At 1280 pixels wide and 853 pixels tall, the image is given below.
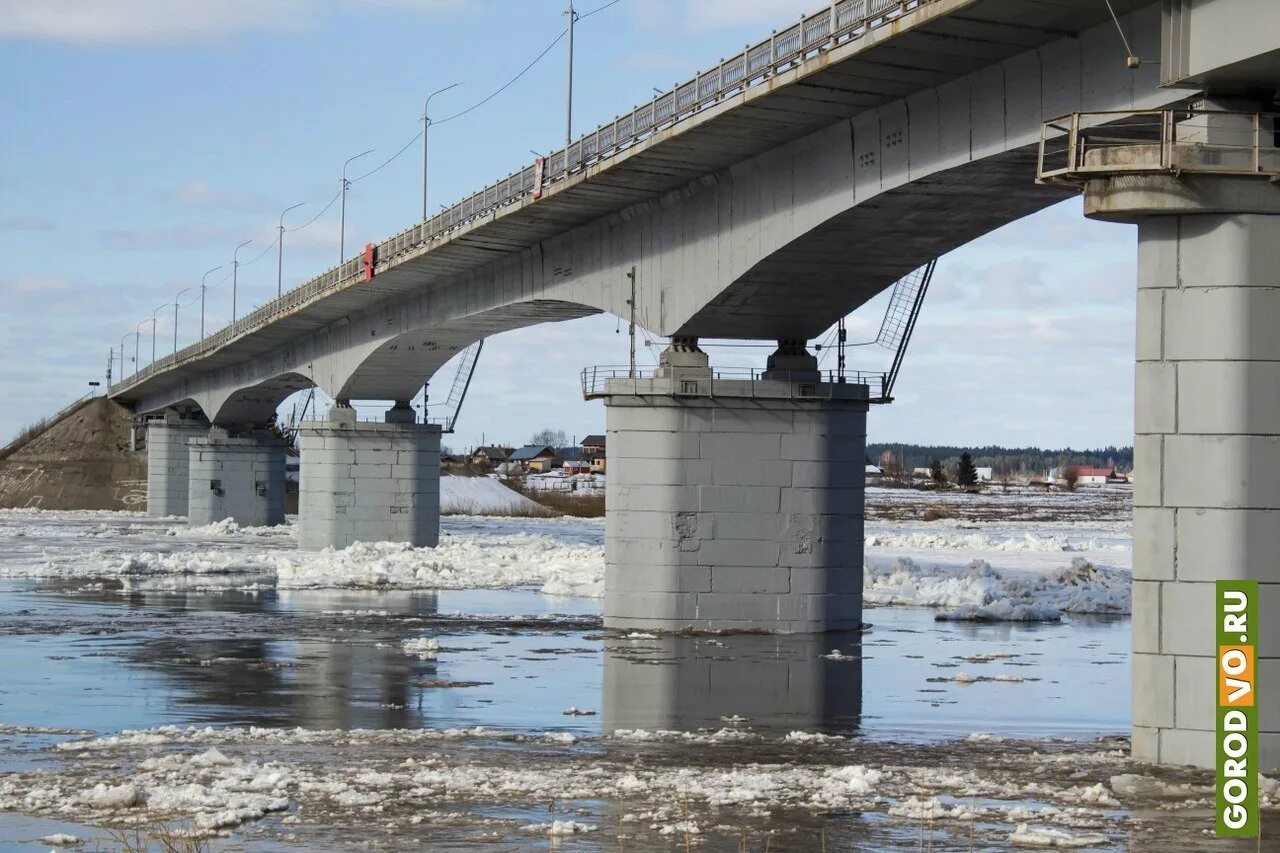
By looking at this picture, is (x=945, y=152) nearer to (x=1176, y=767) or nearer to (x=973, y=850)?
(x=1176, y=767)

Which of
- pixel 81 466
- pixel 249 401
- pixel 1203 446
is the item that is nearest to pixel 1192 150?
pixel 1203 446

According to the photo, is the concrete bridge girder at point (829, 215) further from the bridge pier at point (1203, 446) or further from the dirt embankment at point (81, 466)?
the dirt embankment at point (81, 466)

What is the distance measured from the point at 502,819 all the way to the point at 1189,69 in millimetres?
10201

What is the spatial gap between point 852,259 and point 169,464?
7725 centimetres

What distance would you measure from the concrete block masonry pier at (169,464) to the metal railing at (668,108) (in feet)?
167

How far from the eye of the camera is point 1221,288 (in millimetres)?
17203

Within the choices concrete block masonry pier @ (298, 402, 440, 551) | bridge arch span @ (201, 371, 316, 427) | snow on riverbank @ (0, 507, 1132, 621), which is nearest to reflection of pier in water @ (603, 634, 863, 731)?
snow on riverbank @ (0, 507, 1132, 621)

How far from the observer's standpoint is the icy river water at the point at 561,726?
13531mm

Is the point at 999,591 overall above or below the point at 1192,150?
below

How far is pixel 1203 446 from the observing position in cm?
1722

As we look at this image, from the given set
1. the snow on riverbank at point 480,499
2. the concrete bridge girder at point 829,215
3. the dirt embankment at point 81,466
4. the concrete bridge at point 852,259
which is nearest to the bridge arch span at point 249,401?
the concrete bridge at point 852,259

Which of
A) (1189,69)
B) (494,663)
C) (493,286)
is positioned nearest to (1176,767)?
(1189,69)

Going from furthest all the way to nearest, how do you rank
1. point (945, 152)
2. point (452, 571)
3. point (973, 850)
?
point (452, 571) → point (945, 152) → point (973, 850)

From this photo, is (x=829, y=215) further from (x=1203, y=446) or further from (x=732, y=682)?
(x=1203, y=446)
